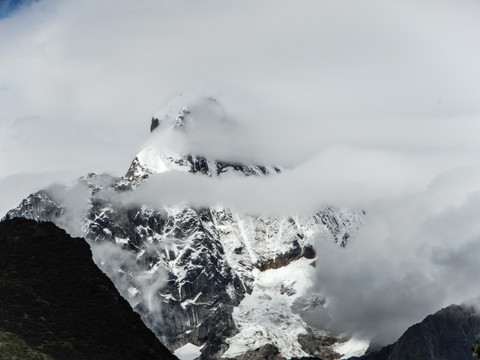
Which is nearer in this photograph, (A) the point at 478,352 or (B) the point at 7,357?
(A) the point at 478,352

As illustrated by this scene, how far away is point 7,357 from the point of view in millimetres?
199000

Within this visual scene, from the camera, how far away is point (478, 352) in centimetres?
15038

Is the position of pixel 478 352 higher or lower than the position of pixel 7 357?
lower

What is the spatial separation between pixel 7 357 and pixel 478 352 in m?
89.4
